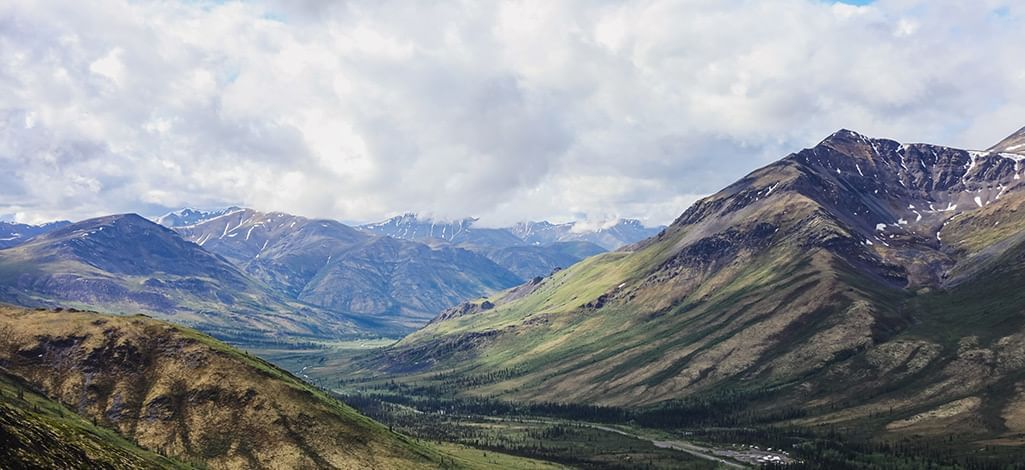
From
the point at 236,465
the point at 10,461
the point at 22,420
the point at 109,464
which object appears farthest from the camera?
the point at 236,465

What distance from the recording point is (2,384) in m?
188

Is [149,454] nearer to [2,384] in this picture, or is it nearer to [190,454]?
[190,454]

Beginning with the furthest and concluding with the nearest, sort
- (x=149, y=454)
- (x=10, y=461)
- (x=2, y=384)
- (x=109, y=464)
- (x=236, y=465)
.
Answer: (x=236, y=465) < (x=2, y=384) < (x=149, y=454) < (x=109, y=464) < (x=10, y=461)

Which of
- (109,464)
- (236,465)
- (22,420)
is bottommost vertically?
(236,465)

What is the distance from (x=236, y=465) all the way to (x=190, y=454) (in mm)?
13540

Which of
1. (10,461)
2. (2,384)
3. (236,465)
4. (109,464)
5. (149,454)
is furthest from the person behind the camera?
(236,465)

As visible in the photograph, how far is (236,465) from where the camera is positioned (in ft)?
656

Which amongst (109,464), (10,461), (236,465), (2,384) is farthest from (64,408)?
(10,461)

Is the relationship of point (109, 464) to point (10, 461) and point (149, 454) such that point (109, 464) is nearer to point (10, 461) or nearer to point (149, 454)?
point (10, 461)

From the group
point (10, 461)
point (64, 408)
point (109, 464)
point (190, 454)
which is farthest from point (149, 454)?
point (10, 461)

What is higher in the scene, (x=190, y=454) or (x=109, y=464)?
(x=109, y=464)

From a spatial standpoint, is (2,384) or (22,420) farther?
(2,384)

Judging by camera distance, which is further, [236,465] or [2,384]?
[236,465]

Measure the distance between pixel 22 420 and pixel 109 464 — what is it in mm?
15088
